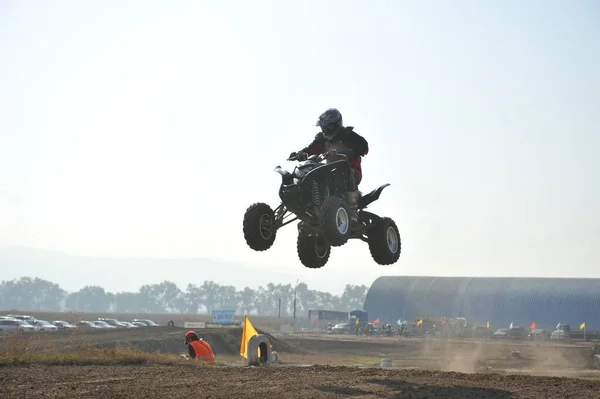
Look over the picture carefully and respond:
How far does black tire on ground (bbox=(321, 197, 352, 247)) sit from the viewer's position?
17.7 m

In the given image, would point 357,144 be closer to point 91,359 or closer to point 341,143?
point 341,143

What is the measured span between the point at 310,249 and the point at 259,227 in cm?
233

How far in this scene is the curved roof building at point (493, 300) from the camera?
380 ft

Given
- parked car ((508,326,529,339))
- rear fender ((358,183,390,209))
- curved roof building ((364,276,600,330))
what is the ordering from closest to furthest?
rear fender ((358,183,390,209)) < parked car ((508,326,529,339)) < curved roof building ((364,276,600,330))

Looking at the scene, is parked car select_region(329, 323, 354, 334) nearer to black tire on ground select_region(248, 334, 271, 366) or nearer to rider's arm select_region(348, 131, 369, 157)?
black tire on ground select_region(248, 334, 271, 366)

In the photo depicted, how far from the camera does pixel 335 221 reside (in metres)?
17.8

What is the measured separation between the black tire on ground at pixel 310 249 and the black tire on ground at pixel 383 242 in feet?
4.89

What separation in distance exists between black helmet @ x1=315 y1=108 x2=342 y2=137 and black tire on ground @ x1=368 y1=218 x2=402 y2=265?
3.24m

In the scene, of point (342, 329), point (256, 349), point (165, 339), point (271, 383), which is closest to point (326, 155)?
point (271, 383)

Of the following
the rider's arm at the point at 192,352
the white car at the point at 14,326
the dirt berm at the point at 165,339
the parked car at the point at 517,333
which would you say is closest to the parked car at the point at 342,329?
the parked car at the point at 517,333

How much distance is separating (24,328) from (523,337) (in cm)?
5933

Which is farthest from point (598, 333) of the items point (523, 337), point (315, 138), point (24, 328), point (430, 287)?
point (315, 138)

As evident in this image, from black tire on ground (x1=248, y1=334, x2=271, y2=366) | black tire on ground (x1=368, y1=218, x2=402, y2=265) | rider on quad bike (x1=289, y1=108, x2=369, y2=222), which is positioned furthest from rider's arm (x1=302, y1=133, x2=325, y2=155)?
black tire on ground (x1=248, y1=334, x2=271, y2=366)

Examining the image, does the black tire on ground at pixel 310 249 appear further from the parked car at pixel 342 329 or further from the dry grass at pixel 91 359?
the parked car at pixel 342 329
